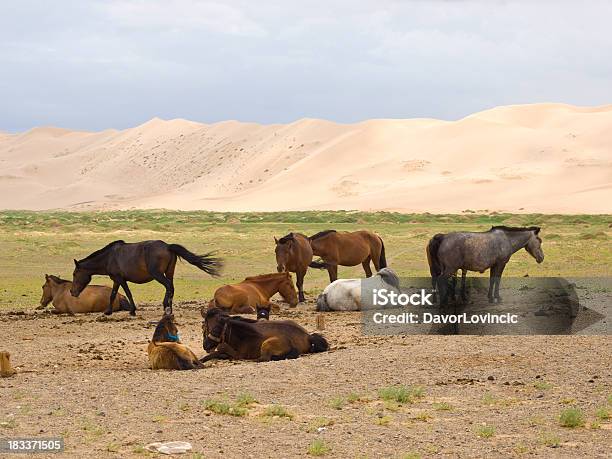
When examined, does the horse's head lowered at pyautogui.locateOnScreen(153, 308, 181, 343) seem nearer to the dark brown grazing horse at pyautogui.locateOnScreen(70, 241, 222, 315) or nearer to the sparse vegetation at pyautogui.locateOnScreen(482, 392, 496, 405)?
the sparse vegetation at pyautogui.locateOnScreen(482, 392, 496, 405)

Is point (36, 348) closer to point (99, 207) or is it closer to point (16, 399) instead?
point (16, 399)

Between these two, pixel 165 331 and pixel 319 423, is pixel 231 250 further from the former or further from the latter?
pixel 319 423

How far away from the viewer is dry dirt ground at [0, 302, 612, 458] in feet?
28.5

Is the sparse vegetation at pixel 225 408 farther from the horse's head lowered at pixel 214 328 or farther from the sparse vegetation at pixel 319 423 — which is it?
the horse's head lowered at pixel 214 328

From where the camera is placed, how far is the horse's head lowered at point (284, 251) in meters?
20.9

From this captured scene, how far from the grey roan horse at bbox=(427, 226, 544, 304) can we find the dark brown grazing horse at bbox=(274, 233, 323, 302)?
316 cm

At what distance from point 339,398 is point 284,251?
35.1 feet

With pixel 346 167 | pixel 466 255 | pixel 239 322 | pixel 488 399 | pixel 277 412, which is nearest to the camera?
pixel 277 412

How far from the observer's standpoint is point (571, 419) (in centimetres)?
919

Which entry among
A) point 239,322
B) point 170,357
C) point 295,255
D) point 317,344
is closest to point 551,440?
point 317,344

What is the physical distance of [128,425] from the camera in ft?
30.6

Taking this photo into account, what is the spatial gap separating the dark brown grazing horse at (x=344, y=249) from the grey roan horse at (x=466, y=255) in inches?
141

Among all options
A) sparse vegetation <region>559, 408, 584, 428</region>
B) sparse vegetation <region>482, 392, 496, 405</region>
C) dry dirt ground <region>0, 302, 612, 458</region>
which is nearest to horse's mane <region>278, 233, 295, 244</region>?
dry dirt ground <region>0, 302, 612, 458</region>

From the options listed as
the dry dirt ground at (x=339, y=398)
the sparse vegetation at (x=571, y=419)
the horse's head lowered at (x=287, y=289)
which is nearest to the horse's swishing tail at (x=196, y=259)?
the horse's head lowered at (x=287, y=289)
